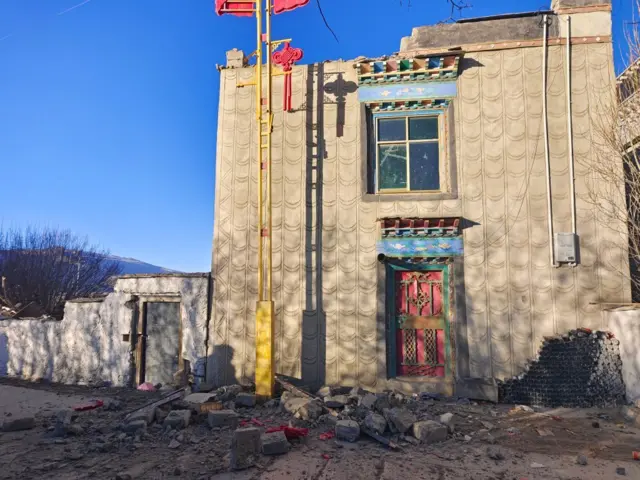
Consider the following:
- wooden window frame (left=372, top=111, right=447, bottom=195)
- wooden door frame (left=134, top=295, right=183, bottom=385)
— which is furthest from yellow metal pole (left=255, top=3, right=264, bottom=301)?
wooden window frame (left=372, top=111, right=447, bottom=195)

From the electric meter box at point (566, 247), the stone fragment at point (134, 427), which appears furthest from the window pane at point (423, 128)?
the stone fragment at point (134, 427)

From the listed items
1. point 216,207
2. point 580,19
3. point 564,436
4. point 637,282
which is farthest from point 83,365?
point 580,19

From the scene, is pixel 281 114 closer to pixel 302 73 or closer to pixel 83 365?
pixel 302 73

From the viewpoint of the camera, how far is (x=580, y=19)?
27.7ft

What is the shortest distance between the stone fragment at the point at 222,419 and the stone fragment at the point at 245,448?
140cm

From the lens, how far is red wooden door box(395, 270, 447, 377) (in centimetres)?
824

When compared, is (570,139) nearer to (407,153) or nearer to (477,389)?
(407,153)

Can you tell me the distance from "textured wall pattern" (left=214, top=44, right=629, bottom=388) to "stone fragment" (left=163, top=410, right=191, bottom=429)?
2.24 meters

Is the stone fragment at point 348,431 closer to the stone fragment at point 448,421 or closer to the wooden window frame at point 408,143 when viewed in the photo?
the stone fragment at point 448,421

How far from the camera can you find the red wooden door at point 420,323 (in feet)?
27.0

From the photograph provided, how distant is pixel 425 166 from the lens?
8789mm

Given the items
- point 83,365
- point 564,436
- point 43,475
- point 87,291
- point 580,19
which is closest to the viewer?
point 43,475

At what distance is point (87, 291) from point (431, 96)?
20.4 metres

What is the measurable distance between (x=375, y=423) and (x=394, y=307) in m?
3.00
